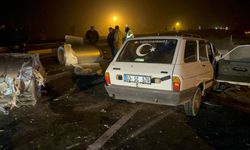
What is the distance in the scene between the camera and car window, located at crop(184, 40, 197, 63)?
536cm

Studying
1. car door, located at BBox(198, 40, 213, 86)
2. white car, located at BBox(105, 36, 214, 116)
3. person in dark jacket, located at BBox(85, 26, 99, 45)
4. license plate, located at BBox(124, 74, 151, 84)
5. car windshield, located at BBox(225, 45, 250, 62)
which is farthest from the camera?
person in dark jacket, located at BBox(85, 26, 99, 45)

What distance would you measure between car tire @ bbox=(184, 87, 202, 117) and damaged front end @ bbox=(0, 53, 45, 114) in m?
3.48

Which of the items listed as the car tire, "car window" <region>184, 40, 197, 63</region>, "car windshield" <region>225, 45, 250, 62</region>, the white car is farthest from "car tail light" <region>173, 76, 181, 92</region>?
"car windshield" <region>225, 45, 250, 62</region>

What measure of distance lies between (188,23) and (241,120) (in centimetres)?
9468

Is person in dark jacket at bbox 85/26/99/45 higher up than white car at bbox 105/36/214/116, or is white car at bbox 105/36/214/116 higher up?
person in dark jacket at bbox 85/26/99/45

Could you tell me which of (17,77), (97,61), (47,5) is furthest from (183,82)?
(47,5)

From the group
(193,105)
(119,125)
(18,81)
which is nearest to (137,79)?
(119,125)

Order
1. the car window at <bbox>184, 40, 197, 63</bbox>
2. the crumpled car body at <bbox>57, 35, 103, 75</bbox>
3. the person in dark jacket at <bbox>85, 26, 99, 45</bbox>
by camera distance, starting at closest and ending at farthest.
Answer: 1. the car window at <bbox>184, 40, 197, 63</bbox>
2. the crumpled car body at <bbox>57, 35, 103, 75</bbox>
3. the person in dark jacket at <bbox>85, 26, 99, 45</bbox>

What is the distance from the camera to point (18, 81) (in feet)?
19.3

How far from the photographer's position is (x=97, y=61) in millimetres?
12312

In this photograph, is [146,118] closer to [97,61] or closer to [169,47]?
[169,47]

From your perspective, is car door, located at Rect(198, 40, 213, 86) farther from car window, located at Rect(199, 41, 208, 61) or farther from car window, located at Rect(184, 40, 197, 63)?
car window, located at Rect(184, 40, 197, 63)

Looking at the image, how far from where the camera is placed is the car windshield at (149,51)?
5375mm

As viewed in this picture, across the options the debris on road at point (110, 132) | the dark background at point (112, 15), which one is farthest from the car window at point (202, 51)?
the dark background at point (112, 15)
